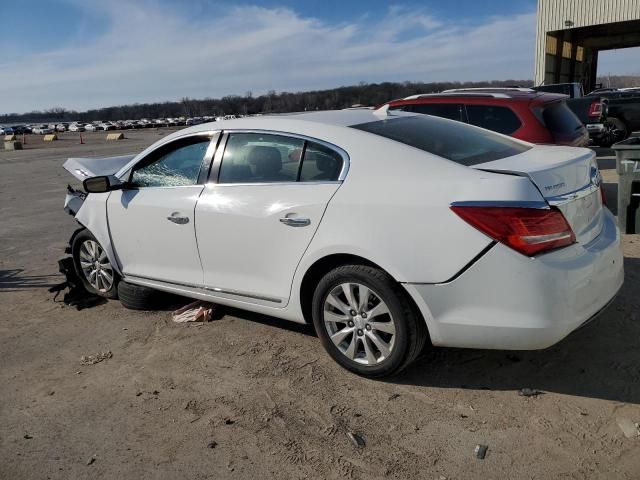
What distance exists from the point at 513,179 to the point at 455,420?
130 centimetres

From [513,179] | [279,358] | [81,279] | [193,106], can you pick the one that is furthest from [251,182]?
[193,106]

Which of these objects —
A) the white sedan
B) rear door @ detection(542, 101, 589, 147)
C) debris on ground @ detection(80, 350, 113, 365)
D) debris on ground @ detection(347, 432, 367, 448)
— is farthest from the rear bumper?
rear door @ detection(542, 101, 589, 147)

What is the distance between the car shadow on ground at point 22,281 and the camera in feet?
19.1

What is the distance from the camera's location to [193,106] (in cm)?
16662

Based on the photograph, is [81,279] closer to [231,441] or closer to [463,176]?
[231,441]

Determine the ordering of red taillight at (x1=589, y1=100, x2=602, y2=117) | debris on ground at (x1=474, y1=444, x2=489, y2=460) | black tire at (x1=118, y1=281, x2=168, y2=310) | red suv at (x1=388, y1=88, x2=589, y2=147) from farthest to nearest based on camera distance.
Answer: red taillight at (x1=589, y1=100, x2=602, y2=117) < red suv at (x1=388, y1=88, x2=589, y2=147) < black tire at (x1=118, y1=281, x2=168, y2=310) < debris on ground at (x1=474, y1=444, x2=489, y2=460)

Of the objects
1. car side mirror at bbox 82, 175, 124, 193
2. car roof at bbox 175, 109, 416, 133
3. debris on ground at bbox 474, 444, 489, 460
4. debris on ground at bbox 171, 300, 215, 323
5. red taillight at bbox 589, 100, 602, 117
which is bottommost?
debris on ground at bbox 474, 444, 489, 460

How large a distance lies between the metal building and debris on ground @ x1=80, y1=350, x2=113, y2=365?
25.9m

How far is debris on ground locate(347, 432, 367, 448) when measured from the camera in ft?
9.43

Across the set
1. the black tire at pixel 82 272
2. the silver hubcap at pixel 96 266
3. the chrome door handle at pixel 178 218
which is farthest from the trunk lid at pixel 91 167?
the chrome door handle at pixel 178 218

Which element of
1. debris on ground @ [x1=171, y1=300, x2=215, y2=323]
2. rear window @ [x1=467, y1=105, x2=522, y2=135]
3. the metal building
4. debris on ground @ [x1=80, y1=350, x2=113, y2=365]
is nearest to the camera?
debris on ground @ [x1=80, y1=350, x2=113, y2=365]

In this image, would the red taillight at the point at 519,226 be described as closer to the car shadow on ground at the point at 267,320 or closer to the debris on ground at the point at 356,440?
the debris on ground at the point at 356,440

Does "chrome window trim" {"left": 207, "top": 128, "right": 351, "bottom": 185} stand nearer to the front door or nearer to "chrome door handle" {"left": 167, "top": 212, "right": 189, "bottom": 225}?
the front door

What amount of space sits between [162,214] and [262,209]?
40.3 inches
